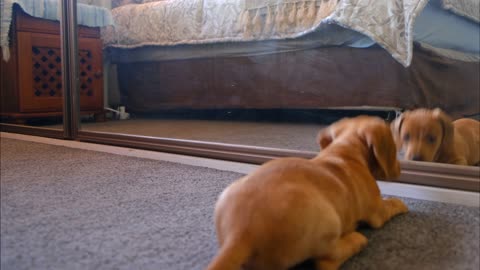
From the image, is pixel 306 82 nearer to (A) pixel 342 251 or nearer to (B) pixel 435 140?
(B) pixel 435 140

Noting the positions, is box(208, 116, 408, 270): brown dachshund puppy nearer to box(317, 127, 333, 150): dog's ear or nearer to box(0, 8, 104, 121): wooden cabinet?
box(317, 127, 333, 150): dog's ear

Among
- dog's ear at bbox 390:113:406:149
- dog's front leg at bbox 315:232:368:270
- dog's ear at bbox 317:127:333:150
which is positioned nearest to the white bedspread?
dog's ear at bbox 390:113:406:149

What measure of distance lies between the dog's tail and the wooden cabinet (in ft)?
4.73

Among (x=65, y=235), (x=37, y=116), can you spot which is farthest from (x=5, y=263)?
(x=37, y=116)

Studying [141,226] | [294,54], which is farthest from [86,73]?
[141,226]

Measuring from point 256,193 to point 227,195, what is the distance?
0.05m

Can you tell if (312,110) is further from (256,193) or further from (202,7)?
(256,193)

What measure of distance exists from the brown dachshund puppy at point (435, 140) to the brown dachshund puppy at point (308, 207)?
8.3 inches

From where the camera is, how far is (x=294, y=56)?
1675 mm

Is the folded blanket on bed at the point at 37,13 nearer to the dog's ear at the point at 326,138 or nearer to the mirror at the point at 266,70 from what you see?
the mirror at the point at 266,70

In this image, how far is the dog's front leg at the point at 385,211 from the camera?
0.68 m

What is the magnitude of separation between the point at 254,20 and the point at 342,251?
131 cm

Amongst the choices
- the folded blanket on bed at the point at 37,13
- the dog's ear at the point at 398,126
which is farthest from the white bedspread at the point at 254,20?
the dog's ear at the point at 398,126

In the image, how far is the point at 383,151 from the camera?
685 mm
